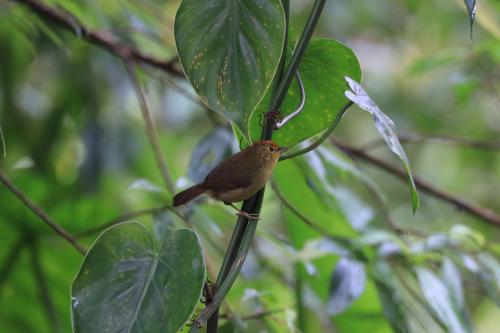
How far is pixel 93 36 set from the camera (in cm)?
154

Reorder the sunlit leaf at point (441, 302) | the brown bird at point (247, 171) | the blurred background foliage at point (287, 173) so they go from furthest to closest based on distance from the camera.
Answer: the blurred background foliage at point (287, 173)
the sunlit leaf at point (441, 302)
the brown bird at point (247, 171)

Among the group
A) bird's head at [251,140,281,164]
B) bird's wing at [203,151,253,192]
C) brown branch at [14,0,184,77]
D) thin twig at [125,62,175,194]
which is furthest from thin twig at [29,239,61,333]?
bird's head at [251,140,281,164]

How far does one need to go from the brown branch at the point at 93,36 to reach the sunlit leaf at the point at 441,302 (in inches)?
27.7

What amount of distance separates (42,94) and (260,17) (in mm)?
1950

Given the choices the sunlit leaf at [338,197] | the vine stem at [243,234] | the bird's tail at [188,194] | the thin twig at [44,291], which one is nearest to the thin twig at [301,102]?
the vine stem at [243,234]

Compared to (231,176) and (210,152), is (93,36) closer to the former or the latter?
(210,152)

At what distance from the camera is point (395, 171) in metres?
1.85

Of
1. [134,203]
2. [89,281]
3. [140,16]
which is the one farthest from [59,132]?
[89,281]

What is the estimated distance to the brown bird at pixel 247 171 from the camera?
0.84 m

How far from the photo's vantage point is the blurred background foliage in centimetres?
138

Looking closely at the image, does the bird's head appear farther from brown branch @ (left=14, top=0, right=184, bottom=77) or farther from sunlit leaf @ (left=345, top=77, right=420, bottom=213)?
brown branch @ (left=14, top=0, right=184, bottom=77)

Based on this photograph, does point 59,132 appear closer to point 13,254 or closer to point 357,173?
point 13,254

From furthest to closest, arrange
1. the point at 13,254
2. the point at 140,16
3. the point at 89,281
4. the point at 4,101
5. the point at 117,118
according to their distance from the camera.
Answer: the point at 117,118 < the point at 4,101 < the point at 140,16 < the point at 13,254 < the point at 89,281

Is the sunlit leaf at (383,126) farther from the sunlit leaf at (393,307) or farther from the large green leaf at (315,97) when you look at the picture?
the sunlit leaf at (393,307)
